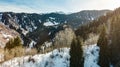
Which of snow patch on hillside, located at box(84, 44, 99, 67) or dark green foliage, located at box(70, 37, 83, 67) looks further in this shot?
snow patch on hillside, located at box(84, 44, 99, 67)

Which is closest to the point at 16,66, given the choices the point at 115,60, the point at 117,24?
the point at 115,60

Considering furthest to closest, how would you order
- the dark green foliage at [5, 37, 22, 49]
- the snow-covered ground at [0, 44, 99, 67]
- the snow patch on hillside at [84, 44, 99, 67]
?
the dark green foliage at [5, 37, 22, 49] → the snow-covered ground at [0, 44, 99, 67] → the snow patch on hillside at [84, 44, 99, 67]

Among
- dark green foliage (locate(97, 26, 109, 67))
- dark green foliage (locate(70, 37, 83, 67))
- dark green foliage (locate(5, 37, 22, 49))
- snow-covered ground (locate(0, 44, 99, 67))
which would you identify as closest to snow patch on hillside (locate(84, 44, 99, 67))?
snow-covered ground (locate(0, 44, 99, 67))

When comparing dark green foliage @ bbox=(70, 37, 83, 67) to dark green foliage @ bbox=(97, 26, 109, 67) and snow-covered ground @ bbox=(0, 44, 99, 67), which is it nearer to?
snow-covered ground @ bbox=(0, 44, 99, 67)

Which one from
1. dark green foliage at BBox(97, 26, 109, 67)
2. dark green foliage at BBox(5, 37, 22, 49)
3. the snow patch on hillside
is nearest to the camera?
dark green foliage at BBox(97, 26, 109, 67)

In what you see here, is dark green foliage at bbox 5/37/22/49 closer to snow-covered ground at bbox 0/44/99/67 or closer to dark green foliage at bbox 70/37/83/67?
snow-covered ground at bbox 0/44/99/67

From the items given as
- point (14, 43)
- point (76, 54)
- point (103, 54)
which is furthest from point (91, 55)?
point (14, 43)

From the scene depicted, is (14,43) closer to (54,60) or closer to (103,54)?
(54,60)

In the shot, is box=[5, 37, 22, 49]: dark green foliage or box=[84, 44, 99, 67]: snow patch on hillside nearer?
box=[84, 44, 99, 67]: snow patch on hillside

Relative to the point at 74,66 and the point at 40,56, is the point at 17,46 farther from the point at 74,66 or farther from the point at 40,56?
the point at 74,66
